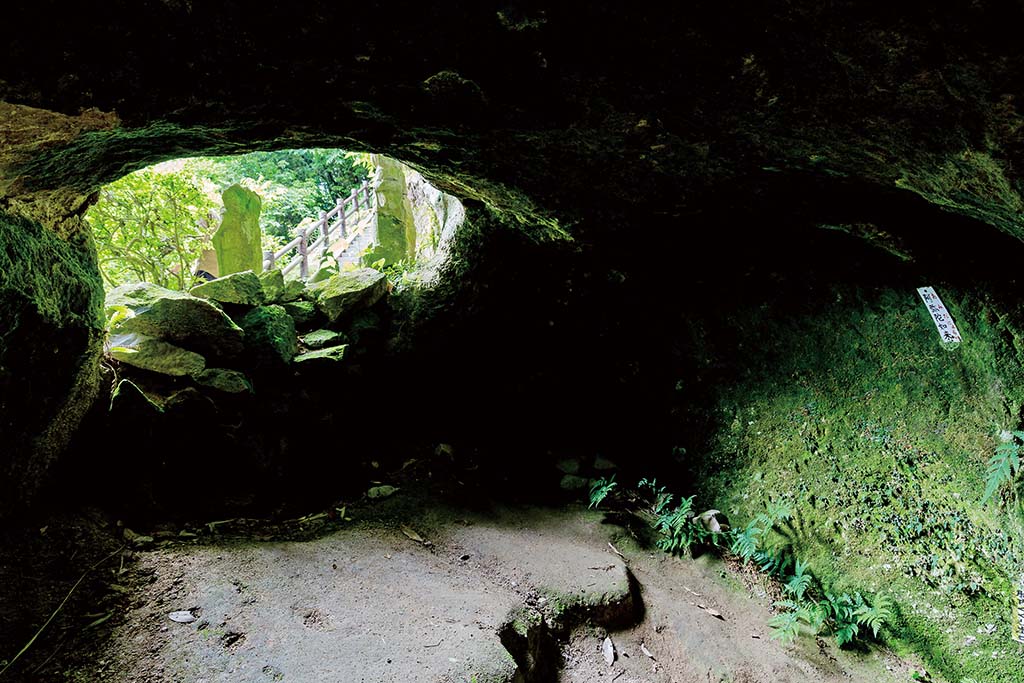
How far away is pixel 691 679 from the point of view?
386 centimetres

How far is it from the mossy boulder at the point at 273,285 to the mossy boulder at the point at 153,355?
1.25 meters

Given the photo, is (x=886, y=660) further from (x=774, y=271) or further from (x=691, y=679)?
(x=774, y=271)

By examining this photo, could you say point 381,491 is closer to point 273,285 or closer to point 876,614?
point 273,285

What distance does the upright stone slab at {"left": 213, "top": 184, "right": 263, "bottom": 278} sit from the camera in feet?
20.4

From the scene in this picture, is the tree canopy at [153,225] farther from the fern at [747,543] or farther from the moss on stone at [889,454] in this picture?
the fern at [747,543]

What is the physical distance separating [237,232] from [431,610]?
5.00m

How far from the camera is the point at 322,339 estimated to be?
17.8 ft

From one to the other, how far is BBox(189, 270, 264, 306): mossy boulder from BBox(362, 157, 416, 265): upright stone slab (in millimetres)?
2166

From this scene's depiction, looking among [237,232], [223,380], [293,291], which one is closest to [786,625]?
[223,380]

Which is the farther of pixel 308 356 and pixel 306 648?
pixel 308 356

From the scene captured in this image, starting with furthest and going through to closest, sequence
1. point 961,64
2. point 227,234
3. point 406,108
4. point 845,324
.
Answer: point 227,234 → point 845,324 → point 406,108 → point 961,64

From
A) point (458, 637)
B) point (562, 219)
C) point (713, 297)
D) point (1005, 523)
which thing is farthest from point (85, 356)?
point (1005, 523)

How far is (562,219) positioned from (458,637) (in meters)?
3.69

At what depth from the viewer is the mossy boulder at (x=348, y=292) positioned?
573 centimetres
